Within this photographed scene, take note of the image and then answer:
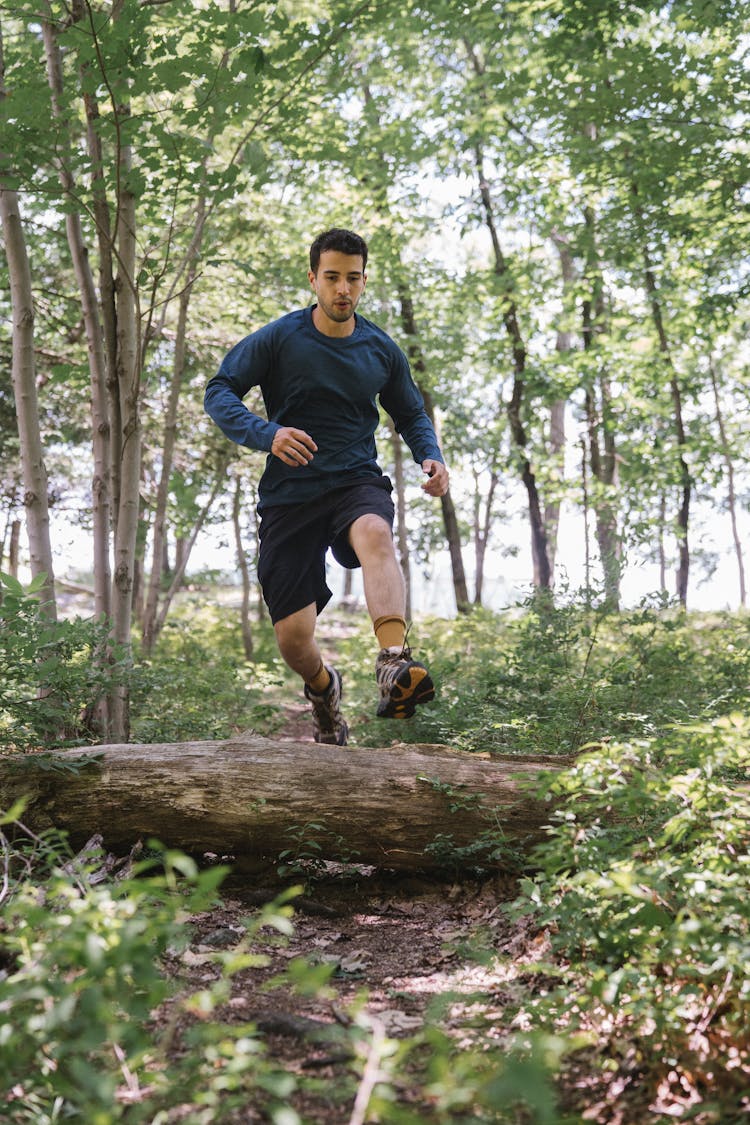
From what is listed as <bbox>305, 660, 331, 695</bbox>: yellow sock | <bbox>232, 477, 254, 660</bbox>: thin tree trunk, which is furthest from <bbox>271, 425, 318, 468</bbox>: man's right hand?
<bbox>232, 477, 254, 660</bbox>: thin tree trunk

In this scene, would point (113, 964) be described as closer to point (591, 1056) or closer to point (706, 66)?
point (591, 1056)

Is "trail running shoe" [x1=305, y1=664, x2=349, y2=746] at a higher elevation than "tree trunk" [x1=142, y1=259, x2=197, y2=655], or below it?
below

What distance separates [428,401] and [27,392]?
10659mm

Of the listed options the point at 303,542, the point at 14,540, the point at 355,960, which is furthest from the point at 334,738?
the point at 14,540

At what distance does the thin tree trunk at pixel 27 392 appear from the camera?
5680mm

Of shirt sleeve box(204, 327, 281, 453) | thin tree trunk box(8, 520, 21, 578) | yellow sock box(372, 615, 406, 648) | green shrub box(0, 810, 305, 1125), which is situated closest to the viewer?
green shrub box(0, 810, 305, 1125)

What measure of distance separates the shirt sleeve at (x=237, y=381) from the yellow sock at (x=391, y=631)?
113 centimetres

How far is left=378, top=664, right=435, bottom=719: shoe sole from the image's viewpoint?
3.93 m

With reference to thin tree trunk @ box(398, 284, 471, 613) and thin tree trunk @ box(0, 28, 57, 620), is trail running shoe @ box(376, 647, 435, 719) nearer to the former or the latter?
thin tree trunk @ box(0, 28, 57, 620)

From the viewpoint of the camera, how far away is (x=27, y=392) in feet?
19.0

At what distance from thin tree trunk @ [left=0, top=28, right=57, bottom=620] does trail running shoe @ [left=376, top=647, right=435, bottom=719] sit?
2644 mm

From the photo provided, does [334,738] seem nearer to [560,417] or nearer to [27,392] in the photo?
[27,392]

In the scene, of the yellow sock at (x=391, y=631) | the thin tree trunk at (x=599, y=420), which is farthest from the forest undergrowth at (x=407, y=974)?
the thin tree trunk at (x=599, y=420)

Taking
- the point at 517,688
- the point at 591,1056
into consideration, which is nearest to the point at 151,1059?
the point at 591,1056
